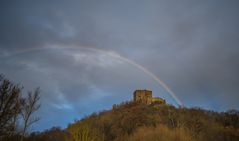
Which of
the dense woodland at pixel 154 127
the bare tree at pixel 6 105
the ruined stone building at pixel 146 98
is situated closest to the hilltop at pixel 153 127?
the dense woodland at pixel 154 127

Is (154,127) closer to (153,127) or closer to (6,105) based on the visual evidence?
(153,127)

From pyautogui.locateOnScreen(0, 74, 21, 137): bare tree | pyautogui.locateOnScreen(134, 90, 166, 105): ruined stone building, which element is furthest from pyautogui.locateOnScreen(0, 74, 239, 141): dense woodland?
pyautogui.locateOnScreen(0, 74, 21, 137): bare tree

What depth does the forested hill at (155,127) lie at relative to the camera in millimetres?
41281

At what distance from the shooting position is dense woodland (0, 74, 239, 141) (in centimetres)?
4088

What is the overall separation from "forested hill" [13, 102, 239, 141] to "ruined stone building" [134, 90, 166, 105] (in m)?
11.5

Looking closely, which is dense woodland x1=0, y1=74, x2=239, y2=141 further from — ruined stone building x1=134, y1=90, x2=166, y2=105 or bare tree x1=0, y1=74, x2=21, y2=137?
bare tree x1=0, y1=74, x2=21, y2=137

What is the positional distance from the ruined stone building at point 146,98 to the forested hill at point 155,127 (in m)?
11.5

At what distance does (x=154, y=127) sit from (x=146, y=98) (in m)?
51.7

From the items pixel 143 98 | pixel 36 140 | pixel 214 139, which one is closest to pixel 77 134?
pixel 36 140

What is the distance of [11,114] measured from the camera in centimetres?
1519

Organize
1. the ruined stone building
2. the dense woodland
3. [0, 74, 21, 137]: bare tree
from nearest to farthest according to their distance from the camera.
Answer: [0, 74, 21, 137]: bare tree < the dense woodland < the ruined stone building

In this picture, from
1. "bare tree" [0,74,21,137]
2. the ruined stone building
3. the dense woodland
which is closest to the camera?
"bare tree" [0,74,21,137]

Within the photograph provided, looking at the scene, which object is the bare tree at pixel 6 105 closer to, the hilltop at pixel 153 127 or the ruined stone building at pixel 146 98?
the hilltop at pixel 153 127

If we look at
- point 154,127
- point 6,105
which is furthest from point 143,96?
point 6,105
